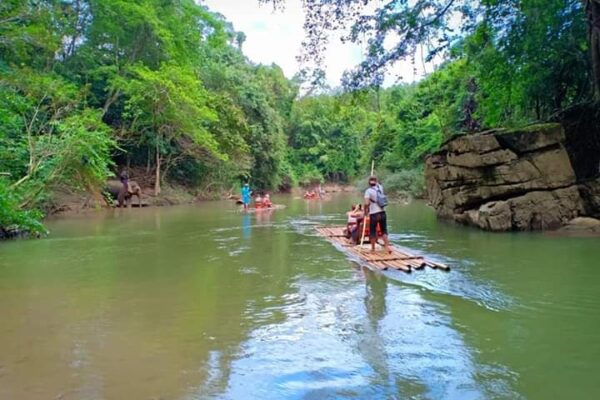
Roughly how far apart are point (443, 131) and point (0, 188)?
20830 millimetres

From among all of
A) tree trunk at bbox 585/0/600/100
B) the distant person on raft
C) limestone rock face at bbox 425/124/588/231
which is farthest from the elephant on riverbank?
tree trunk at bbox 585/0/600/100

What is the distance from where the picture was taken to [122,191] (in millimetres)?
27516

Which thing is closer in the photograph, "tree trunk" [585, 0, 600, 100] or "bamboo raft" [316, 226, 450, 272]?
"bamboo raft" [316, 226, 450, 272]

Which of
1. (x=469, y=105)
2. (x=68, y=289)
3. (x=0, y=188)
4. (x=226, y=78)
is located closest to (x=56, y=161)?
(x=0, y=188)

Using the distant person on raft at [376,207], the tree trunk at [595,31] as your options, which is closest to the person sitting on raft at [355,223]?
the distant person on raft at [376,207]

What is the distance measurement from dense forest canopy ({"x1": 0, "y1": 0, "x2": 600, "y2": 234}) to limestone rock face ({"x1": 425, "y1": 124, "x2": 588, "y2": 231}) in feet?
6.23

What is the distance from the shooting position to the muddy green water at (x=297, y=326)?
4.19m

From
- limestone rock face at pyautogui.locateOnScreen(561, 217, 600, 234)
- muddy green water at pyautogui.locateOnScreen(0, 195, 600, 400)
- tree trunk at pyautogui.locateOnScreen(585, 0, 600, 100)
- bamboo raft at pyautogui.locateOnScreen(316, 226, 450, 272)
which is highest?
tree trunk at pyautogui.locateOnScreen(585, 0, 600, 100)

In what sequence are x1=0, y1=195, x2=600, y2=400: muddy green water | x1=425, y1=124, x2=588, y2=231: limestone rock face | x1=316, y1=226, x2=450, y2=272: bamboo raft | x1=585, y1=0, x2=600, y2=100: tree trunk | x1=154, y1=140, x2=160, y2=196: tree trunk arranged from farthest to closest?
x1=154, y1=140, x2=160, y2=196: tree trunk < x1=425, y1=124, x2=588, y2=231: limestone rock face < x1=585, y1=0, x2=600, y2=100: tree trunk < x1=316, y1=226, x2=450, y2=272: bamboo raft < x1=0, y1=195, x2=600, y2=400: muddy green water

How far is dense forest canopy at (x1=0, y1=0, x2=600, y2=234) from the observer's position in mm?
13289

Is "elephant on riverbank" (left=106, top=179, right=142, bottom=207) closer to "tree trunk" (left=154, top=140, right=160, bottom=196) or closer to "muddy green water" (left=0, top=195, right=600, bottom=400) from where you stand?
"tree trunk" (left=154, top=140, right=160, bottom=196)

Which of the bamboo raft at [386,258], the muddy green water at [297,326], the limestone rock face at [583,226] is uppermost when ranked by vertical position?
the limestone rock face at [583,226]

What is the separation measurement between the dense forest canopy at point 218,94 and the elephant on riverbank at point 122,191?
122cm

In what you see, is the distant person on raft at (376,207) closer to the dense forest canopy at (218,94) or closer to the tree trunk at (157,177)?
the dense forest canopy at (218,94)
